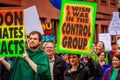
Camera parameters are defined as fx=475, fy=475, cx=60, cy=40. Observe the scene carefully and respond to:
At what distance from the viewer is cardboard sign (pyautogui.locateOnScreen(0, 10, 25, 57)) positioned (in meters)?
6.67

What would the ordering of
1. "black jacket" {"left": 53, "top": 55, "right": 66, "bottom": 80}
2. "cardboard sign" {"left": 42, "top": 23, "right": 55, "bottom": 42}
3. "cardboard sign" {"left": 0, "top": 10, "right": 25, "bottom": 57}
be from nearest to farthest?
"cardboard sign" {"left": 0, "top": 10, "right": 25, "bottom": 57}
"black jacket" {"left": 53, "top": 55, "right": 66, "bottom": 80}
"cardboard sign" {"left": 42, "top": 23, "right": 55, "bottom": 42}

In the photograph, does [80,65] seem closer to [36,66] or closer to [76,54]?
[76,54]

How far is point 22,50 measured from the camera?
6574mm

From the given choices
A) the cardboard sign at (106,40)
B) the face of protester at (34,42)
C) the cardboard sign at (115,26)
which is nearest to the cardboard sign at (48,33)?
the cardboard sign at (106,40)

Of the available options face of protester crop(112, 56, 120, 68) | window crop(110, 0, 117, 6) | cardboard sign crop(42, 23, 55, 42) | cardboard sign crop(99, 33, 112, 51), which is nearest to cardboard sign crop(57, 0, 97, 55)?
face of protester crop(112, 56, 120, 68)

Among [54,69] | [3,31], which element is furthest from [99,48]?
[3,31]

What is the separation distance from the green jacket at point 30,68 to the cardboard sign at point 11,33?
15 centimetres

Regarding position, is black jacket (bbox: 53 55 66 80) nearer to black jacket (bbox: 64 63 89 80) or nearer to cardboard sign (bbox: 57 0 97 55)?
cardboard sign (bbox: 57 0 97 55)

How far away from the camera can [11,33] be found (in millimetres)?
6828

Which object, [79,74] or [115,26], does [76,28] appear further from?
[115,26]

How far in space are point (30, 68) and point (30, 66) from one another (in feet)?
0.19

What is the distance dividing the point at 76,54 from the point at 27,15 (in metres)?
3.00

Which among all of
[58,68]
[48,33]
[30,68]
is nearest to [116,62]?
[58,68]

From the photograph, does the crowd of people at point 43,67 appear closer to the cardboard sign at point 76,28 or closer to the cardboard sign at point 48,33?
the cardboard sign at point 76,28
